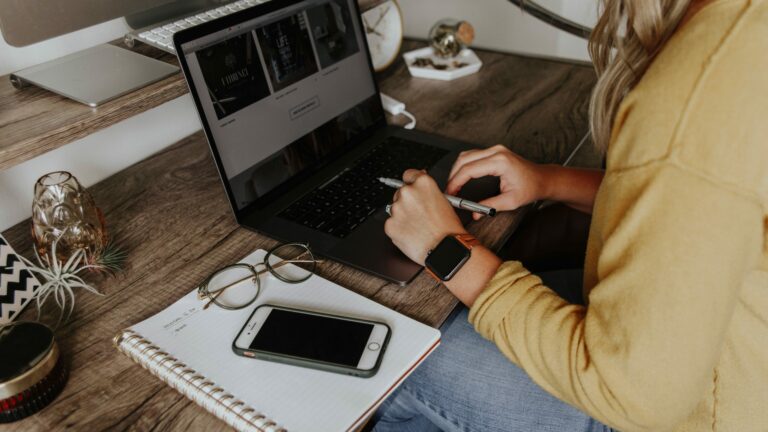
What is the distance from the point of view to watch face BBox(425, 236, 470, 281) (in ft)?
2.53

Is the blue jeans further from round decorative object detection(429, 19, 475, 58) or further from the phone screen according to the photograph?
round decorative object detection(429, 19, 475, 58)

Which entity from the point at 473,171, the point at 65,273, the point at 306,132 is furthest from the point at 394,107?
the point at 65,273

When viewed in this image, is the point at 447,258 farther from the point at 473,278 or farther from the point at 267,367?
the point at 267,367

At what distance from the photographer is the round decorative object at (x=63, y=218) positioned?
34.5 inches

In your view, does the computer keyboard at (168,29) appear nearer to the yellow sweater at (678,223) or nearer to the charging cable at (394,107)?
the charging cable at (394,107)

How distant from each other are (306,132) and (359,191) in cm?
16

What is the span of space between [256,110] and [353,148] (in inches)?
9.4

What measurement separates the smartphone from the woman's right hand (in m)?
0.31

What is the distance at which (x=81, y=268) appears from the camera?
33.2 inches

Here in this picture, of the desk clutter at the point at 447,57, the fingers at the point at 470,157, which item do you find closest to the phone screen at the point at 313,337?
the fingers at the point at 470,157

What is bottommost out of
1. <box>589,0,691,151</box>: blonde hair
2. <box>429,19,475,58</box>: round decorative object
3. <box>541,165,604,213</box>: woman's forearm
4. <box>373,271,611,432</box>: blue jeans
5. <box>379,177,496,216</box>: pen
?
<box>373,271,611,432</box>: blue jeans

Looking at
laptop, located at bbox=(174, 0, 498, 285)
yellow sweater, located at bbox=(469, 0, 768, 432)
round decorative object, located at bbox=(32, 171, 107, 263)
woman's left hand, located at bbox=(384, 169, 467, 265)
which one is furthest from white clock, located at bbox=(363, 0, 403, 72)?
yellow sweater, located at bbox=(469, 0, 768, 432)

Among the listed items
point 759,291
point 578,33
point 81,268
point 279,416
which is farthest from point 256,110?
point 578,33

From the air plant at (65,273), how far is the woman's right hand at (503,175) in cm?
54
